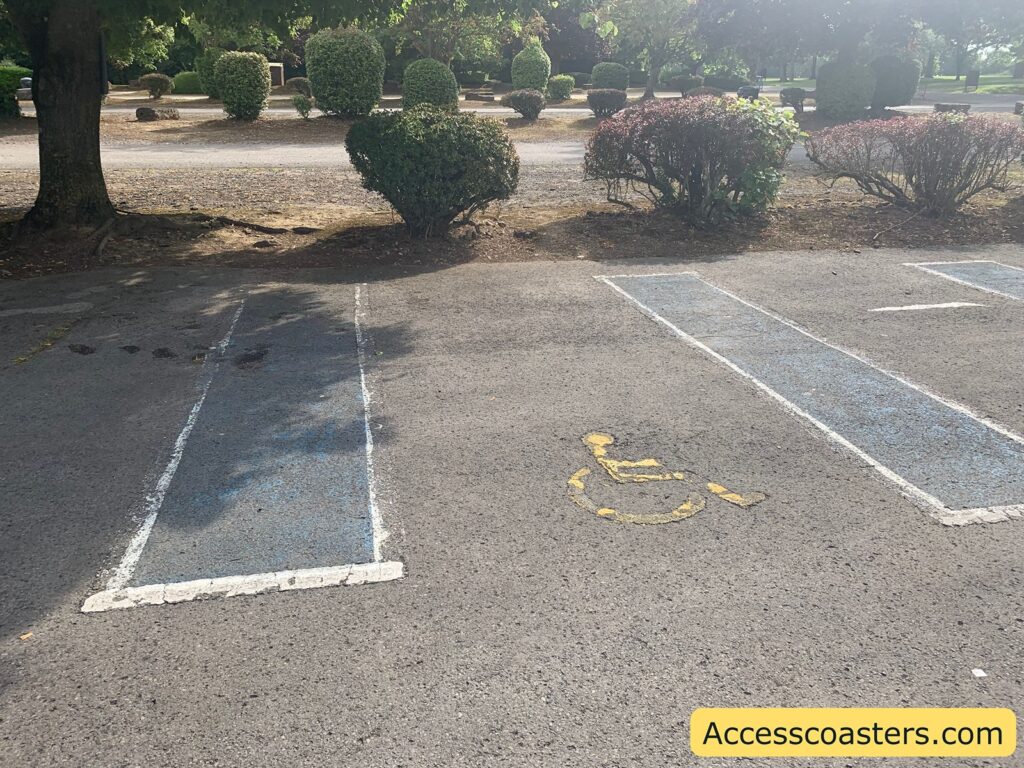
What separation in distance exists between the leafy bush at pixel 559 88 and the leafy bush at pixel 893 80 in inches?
517

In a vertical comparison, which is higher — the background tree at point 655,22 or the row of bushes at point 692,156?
the background tree at point 655,22

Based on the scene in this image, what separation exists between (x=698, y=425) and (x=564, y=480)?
1.37 m

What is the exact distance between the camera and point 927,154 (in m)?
13.3

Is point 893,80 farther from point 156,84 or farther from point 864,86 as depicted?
point 156,84

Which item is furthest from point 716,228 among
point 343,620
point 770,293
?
point 343,620

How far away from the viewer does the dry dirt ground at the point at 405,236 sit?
38.4 ft

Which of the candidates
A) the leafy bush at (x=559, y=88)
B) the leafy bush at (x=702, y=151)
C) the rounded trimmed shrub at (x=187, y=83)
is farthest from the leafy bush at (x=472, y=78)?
the leafy bush at (x=702, y=151)

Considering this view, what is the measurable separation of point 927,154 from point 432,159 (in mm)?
7764

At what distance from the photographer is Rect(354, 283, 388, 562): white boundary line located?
4832mm

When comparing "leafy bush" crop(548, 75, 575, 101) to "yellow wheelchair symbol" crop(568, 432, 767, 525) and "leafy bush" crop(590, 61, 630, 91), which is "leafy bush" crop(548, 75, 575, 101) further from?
"yellow wheelchair symbol" crop(568, 432, 767, 525)

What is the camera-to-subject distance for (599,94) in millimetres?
30641

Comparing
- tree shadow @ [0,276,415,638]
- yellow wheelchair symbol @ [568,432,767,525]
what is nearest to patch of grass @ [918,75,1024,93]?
tree shadow @ [0,276,415,638]

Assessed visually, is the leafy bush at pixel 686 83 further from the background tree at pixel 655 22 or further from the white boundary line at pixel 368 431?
the white boundary line at pixel 368 431

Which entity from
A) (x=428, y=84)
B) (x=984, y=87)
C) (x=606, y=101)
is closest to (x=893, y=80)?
(x=606, y=101)
